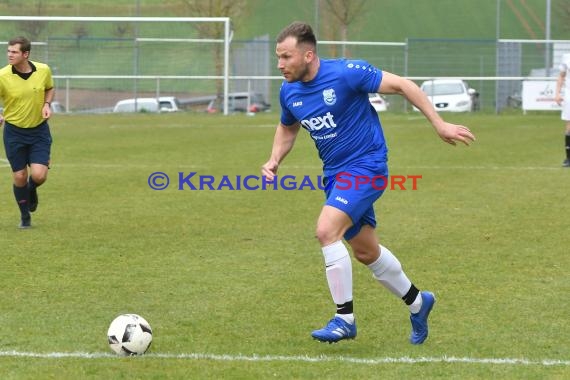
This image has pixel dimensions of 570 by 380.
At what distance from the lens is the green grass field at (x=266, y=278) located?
5926mm

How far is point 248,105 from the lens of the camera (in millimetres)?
35781

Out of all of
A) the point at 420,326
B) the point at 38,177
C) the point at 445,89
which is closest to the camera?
the point at 420,326

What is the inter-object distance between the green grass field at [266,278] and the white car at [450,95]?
59.7 ft

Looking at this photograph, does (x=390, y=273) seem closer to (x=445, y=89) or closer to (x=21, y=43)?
(x=21, y=43)

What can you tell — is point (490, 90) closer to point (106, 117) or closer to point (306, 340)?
point (106, 117)

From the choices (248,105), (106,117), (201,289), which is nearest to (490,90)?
(248,105)

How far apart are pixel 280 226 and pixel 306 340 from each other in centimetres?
508

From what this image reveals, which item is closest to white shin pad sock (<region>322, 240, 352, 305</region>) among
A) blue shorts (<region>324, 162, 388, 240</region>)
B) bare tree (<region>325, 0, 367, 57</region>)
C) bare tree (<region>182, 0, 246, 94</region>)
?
blue shorts (<region>324, 162, 388, 240</region>)

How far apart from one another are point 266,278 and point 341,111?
2.45 metres

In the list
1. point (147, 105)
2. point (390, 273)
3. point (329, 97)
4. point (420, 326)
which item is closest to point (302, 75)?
point (329, 97)

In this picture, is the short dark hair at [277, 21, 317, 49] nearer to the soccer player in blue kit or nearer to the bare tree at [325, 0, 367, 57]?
the soccer player in blue kit

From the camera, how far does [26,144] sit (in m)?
11.3

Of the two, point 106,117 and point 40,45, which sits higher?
point 40,45

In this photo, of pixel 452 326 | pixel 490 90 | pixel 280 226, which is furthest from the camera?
pixel 490 90
